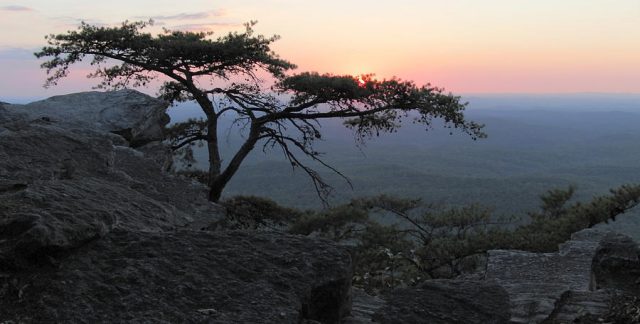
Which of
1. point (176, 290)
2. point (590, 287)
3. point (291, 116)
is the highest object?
point (291, 116)

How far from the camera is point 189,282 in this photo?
178 inches

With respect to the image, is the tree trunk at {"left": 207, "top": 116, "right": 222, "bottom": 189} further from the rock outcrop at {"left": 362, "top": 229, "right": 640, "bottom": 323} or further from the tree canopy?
the rock outcrop at {"left": 362, "top": 229, "right": 640, "bottom": 323}

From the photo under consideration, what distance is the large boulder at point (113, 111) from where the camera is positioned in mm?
13922

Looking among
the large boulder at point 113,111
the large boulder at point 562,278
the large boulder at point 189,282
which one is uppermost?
the large boulder at point 113,111

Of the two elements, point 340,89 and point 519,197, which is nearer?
point 340,89

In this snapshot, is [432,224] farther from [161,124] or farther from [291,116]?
[161,124]

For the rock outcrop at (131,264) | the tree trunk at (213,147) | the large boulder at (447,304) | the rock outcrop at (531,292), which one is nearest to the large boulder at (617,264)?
the rock outcrop at (531,292)

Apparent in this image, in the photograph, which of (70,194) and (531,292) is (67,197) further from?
(531,292)

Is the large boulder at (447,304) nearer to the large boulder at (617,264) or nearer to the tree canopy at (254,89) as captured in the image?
the large boulder at (617,264)

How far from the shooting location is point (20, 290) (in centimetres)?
397

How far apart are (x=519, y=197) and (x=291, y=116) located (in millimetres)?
123462

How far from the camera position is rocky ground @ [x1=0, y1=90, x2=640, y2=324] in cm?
411

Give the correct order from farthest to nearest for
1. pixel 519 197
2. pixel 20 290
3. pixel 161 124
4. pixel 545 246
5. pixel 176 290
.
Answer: pixel 519 197, pixel 161 124, pixel 545 246, pixel 176 290, pixel 20 290

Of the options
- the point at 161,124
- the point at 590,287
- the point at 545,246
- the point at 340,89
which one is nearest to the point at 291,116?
the point at 340,89
